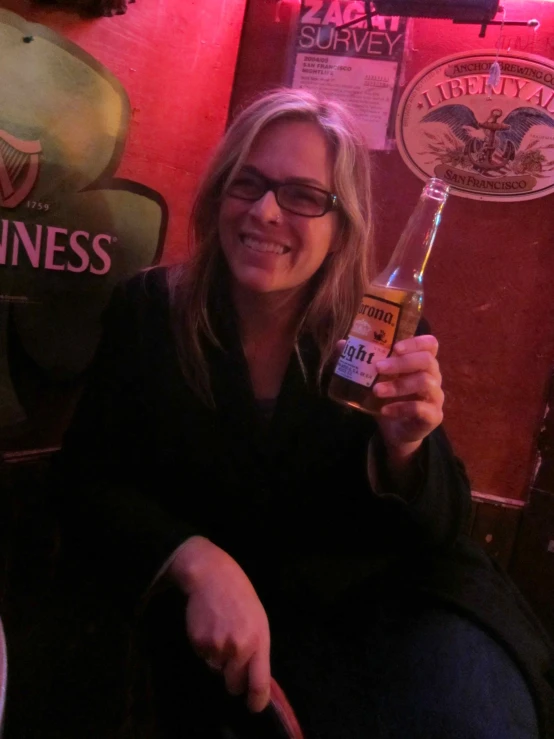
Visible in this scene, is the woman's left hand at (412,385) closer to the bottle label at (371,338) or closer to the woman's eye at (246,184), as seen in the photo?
the bottle label at (371,338)

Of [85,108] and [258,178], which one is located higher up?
[85,108]

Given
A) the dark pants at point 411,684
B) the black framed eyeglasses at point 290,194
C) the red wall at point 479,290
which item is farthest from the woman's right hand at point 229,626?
the red wall at point 479,290

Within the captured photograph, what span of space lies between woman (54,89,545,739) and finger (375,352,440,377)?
6 cm

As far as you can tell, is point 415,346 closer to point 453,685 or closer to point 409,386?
point 409,386

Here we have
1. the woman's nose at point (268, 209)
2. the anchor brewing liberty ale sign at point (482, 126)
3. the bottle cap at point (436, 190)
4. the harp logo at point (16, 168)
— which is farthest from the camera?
the anchor brewing liberty ale sign at point (482, 126)

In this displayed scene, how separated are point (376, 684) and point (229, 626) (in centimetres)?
29

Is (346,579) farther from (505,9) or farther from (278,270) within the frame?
(505,9)

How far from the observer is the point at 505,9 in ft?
4.73

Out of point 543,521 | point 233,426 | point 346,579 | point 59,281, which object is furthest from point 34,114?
point 543,521

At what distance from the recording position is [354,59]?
1.51 metres

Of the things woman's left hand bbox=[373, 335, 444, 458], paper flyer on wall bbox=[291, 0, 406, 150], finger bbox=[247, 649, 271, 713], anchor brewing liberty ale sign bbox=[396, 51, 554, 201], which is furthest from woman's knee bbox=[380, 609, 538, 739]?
paper flyer on wall bbox=[291, 0, 406, 150]

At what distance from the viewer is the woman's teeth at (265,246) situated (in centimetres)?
99

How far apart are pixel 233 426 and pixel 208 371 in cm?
11

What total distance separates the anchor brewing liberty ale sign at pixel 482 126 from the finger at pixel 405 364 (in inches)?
36.4
